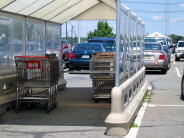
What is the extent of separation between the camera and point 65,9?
1380 centimetres

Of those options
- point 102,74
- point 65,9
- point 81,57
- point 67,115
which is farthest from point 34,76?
point 81,57

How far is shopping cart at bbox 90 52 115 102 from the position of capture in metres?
11.8

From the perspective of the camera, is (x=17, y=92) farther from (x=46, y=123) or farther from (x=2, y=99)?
(x=46, y=123)

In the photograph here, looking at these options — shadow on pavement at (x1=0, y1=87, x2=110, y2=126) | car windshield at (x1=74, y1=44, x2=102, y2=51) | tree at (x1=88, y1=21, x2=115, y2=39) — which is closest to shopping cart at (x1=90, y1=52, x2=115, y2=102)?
shadow on pavement at (x1=0, y1=87, x2=110, y2=126)

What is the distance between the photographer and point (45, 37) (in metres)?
14.3

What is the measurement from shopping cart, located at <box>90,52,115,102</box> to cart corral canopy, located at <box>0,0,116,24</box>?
1542 mm

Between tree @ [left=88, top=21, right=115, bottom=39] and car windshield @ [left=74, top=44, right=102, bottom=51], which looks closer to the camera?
car windshield @ [left=74, top=44, right=102, bottom=51]

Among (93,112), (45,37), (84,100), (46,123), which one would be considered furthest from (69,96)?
(46,123)

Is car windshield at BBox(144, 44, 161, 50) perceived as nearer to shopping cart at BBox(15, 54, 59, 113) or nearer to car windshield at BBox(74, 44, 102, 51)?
car windshield at BBox(74, 44, 102, 51)

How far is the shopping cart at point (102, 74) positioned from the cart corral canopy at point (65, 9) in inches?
60.7

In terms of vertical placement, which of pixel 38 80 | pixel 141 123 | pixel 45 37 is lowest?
pixel 141 123

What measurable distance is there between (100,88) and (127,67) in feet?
6.89

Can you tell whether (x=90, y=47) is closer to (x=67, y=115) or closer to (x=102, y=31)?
(x=67, y=115)

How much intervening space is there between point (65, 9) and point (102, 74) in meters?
3.03
